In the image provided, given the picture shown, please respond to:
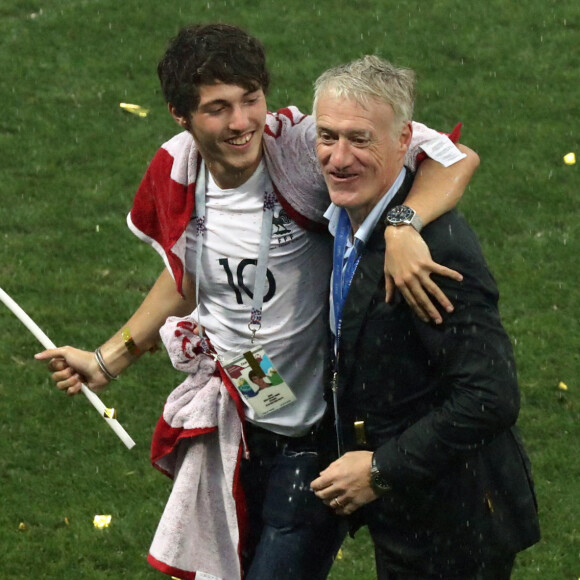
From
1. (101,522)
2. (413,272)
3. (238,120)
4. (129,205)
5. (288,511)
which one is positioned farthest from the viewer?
(129,205)

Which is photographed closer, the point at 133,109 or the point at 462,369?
the point at 462,369

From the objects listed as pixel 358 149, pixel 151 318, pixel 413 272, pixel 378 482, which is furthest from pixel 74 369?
pixel 413 272


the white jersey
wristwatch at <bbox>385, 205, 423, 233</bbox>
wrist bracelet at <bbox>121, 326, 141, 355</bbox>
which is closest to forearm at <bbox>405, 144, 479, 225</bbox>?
wristwatch at <bbox>385, 205, 423, 233</bbox>

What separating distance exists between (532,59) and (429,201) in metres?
7.67

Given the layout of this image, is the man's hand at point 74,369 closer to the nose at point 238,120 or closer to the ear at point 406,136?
the nose at point 238,120

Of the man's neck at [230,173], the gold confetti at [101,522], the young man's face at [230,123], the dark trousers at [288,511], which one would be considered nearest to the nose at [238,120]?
the young man's face at [230,123]

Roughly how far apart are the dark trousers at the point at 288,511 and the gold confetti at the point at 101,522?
202cm

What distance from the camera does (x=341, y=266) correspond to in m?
4.44

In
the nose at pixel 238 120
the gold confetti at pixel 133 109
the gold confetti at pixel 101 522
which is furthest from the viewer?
the gold confetti at pixel 133 109

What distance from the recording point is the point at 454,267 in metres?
4.05

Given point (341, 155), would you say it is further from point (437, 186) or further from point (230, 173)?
point (230, 173)

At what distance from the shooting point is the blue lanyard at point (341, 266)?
4.34 metres

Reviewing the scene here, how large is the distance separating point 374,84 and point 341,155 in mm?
224

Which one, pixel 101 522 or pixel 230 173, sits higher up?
pixel 230 173
